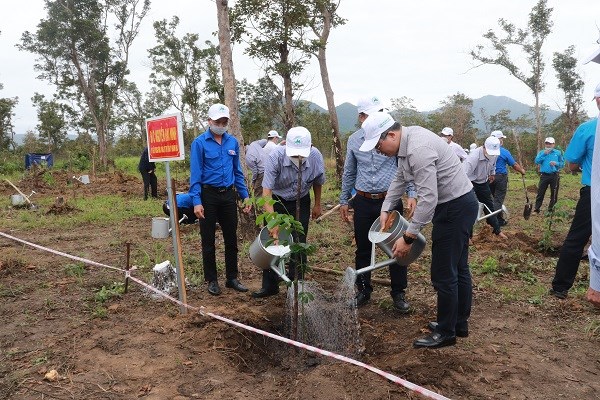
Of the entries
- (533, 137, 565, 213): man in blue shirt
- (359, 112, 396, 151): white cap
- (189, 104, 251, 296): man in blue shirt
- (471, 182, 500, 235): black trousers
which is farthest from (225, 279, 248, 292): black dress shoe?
(533, 137, 565, 213): man in blue shirt

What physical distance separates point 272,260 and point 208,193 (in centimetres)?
96

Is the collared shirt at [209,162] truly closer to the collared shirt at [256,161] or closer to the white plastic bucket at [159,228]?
the white plastic bucket at [159,228]

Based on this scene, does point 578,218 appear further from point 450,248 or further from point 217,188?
point 217,188

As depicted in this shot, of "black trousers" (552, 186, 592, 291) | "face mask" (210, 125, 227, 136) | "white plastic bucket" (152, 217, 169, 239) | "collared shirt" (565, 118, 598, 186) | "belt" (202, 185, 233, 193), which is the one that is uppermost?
"face mask" (210, 125, 227, 136)

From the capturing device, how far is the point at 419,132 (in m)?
3.06

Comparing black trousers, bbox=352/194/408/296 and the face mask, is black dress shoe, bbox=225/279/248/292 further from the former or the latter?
the face mask

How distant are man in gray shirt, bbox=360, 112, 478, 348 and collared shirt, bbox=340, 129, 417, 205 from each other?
0.56 metres

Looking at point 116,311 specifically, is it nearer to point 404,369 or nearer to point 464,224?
point 404,369

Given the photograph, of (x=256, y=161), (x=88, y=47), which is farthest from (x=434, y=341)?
(x=88, y=47)

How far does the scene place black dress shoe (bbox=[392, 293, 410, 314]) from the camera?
13.1 ft

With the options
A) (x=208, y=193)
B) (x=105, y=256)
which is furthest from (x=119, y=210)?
(x=208, y=193)

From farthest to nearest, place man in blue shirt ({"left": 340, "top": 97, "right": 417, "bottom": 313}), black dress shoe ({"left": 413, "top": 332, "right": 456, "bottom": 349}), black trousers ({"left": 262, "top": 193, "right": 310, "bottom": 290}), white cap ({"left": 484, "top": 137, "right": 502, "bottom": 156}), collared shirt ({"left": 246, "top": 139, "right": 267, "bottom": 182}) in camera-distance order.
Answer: collared shirt ({"left": 246, "top": 139, "right": 267, "bottom": 182})
white cap ({"left": 484, "top": 137, "right": 502, "bottom": 156})
black trousers ({"left": 262, "top": 193, "right": 310, "bottom": 290})
man in blue shirt ({"left": 340, "top": 97, "right": 417, "bottom": 313})
black dress shoe ({"left": 413, "top": 332, "right": 456, "bottom": 349})

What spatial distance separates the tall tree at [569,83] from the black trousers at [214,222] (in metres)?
28.8

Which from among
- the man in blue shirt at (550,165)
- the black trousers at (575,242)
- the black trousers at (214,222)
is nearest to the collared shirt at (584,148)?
the black trousers at (575,242)
